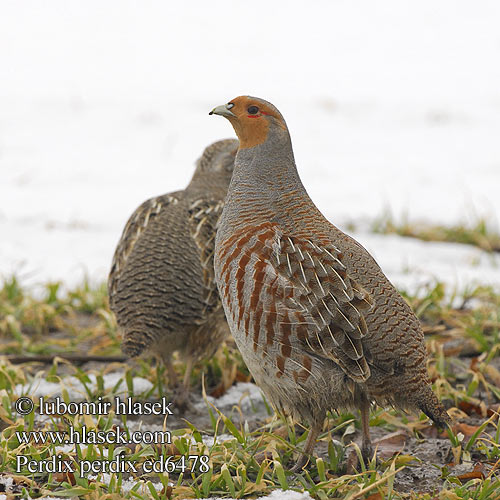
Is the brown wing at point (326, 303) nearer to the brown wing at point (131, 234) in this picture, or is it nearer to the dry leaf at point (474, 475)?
the dry leaf at point (474, 475)

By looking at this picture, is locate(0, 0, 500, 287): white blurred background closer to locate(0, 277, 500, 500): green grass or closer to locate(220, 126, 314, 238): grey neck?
locate(0, 277, 500, 500): green grass

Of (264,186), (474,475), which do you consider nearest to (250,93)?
(264,186)

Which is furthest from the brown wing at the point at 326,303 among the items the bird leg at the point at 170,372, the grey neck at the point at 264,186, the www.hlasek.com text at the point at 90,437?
the bird leg at the point at 170,372

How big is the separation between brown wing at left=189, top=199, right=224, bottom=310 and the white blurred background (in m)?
2.16

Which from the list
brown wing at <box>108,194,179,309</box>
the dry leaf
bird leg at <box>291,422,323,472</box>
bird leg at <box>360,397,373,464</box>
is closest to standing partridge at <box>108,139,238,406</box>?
brown wing at <box>108,194,179,309</box>

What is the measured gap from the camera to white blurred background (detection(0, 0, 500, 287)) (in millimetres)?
8445

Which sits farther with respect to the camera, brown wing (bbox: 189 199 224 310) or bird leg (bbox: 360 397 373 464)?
brown wing (bbox: 189 199 224 310)

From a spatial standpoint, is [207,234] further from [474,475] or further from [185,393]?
[474,475]

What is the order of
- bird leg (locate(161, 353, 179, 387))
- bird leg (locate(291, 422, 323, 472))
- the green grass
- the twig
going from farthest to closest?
the twig < bird leg (locate(161, 353, 179, 387)) < bird leg (locate(291, 422, 323, 472)) < the green grass

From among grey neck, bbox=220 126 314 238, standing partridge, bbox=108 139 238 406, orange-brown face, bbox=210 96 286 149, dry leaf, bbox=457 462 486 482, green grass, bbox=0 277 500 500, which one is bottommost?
dry leaf, bbox=457 462 486 482

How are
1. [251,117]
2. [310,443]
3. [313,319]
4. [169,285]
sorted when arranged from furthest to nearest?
[169,285]
[251,117]
[310,443]
[313,319]

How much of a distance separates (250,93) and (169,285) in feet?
30.2

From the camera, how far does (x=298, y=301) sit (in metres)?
3.27

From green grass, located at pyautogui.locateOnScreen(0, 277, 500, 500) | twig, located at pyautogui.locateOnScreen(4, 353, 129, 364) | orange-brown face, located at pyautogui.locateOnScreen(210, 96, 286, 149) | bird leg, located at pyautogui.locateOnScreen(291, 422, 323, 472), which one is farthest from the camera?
twig, located at pyautogui.locateOnScreen(4, 353, 129, 364)
